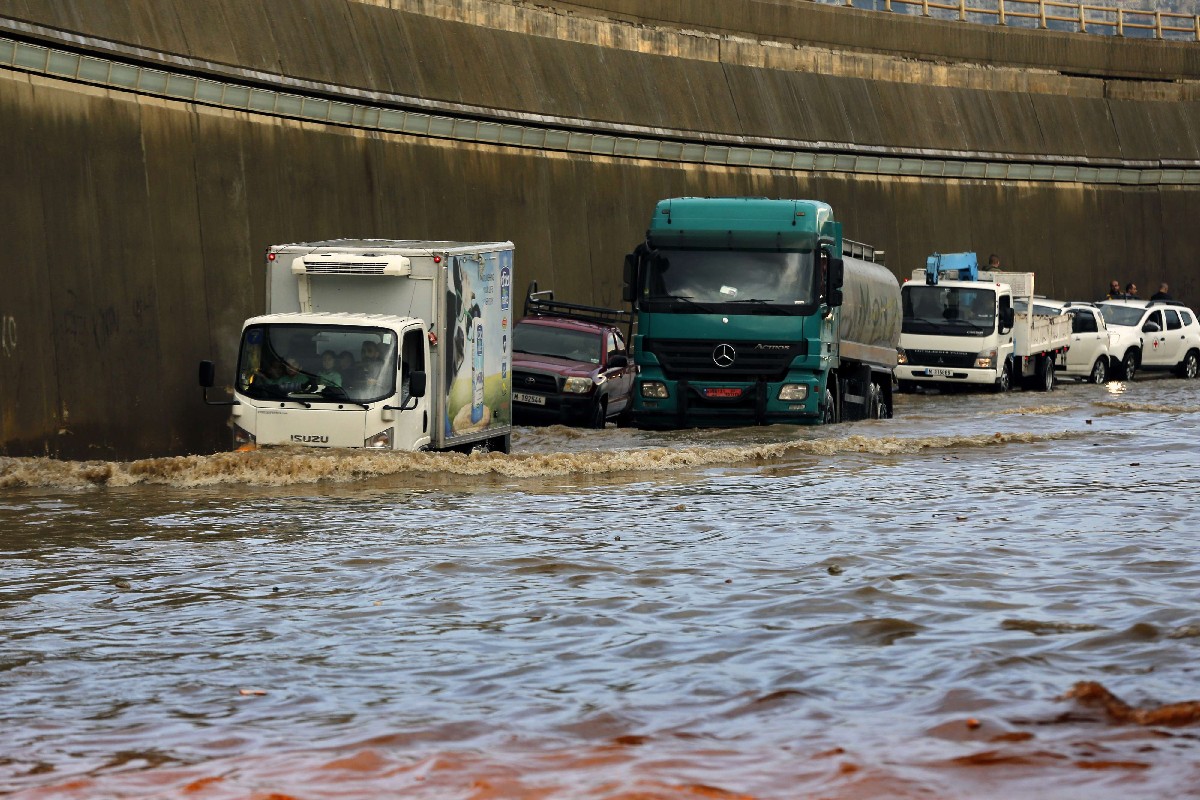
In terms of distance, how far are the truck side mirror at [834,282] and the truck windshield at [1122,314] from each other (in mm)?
20928

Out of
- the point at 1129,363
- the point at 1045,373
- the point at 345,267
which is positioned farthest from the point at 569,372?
the point at 1129,363

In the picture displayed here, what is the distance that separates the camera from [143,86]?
22844mm

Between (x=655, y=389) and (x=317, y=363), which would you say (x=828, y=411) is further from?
(x=317, y=363)

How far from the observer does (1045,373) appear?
3859cm

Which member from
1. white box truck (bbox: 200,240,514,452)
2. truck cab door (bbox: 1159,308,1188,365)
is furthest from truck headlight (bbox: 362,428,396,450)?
truck cab door (bbox: 1159,308,1188,365)

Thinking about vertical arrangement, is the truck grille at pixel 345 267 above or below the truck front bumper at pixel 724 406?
above

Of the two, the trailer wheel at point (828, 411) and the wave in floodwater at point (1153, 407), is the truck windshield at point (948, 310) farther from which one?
the trailer wheel at point (828, 411)

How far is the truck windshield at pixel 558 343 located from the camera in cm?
2789

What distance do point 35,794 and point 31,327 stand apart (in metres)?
13.7

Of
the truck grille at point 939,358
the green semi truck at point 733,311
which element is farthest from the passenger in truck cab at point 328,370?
the truck grille at point 939,358

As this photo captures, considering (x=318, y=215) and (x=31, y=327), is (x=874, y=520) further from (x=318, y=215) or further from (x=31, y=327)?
(x=318, y=215)

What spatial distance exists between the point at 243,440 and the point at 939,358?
20809mm

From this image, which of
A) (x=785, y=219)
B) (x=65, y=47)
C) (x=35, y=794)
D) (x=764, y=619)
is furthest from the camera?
(x=785, y=219)

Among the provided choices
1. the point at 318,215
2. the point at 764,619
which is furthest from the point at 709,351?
the point at 764,619
